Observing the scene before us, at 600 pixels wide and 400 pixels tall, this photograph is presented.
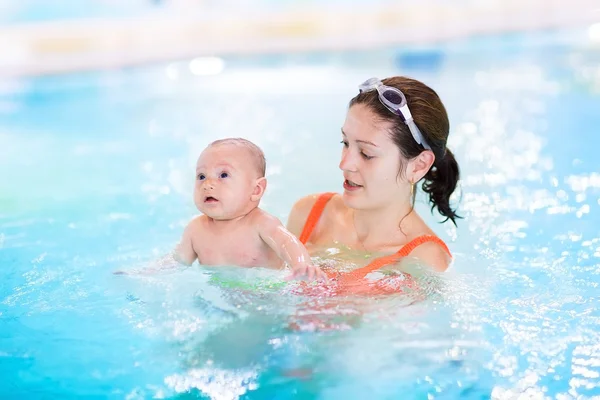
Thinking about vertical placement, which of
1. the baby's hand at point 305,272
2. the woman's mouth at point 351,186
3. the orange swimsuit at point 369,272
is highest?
the woman's mouth at point 351,186

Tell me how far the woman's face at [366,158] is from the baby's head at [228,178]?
36 centimetres

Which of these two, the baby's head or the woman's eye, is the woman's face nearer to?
the woman's eye

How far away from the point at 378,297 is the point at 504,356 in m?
0.52

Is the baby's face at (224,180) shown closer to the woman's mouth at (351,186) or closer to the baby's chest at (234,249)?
the baby's chest at (234,249)

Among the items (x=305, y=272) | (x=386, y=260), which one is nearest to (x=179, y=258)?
(x=305, y=272)

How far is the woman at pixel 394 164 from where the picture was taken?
324cm

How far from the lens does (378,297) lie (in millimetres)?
3156

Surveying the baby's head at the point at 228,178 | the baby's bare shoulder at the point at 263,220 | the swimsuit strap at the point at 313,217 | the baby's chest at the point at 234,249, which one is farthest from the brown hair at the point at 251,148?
the swimsuit strap at the point at 313,217

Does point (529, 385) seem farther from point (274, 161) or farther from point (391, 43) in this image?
point (391, 43)

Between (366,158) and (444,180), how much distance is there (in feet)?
1.45

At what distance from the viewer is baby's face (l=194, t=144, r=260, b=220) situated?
124 inches

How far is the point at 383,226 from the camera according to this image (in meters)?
3.50

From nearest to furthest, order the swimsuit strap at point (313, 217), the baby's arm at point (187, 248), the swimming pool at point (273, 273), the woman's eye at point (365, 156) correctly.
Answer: the swimming pool at point (273, 273)
the woman's eye at point (365, 156)
the baby's arm at point (187, 248)
the swimsuit strap at point (313, 217)

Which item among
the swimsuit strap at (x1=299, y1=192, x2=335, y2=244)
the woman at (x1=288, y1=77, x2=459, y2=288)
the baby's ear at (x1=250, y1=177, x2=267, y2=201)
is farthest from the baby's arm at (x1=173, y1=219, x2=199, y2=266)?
the woman at (x1=288, y1=77, x2=459, y2=288)
